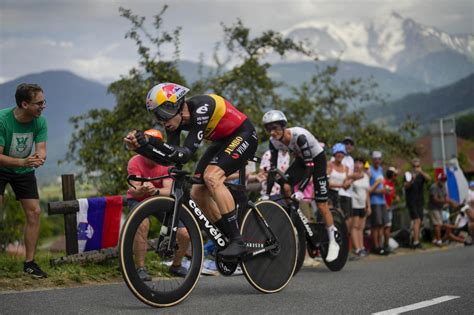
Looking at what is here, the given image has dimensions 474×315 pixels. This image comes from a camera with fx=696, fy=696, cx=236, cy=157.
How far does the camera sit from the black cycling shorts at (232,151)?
664cm

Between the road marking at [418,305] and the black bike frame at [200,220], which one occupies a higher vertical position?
the black bike frame at [200,220]

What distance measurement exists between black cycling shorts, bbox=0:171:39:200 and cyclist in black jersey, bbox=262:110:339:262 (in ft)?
10.00

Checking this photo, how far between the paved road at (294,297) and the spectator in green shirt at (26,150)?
101cm

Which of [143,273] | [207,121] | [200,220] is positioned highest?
[207,121]

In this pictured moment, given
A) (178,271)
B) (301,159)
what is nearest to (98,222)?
(301,159)

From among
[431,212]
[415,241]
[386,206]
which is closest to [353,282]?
[386,206]

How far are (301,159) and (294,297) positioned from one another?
3.16 meters

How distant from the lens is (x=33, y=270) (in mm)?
8047

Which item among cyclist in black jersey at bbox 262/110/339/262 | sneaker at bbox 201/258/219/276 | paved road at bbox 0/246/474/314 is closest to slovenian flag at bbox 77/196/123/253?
sneaker at bbox 201/258/219/276

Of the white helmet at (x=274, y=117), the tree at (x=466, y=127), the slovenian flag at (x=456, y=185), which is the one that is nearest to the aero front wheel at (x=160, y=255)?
the white helmet at (x=274, y=117)

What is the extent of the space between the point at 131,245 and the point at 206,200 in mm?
1234

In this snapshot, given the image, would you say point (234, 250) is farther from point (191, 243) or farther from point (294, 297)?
point (294, 297)

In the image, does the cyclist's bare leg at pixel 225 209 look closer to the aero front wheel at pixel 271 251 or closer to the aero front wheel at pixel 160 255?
the aero front wheel at pixel 271 251

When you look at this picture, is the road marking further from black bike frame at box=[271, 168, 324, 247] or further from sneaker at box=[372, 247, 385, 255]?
sneaker at box=[372, 247, 385, 255]
